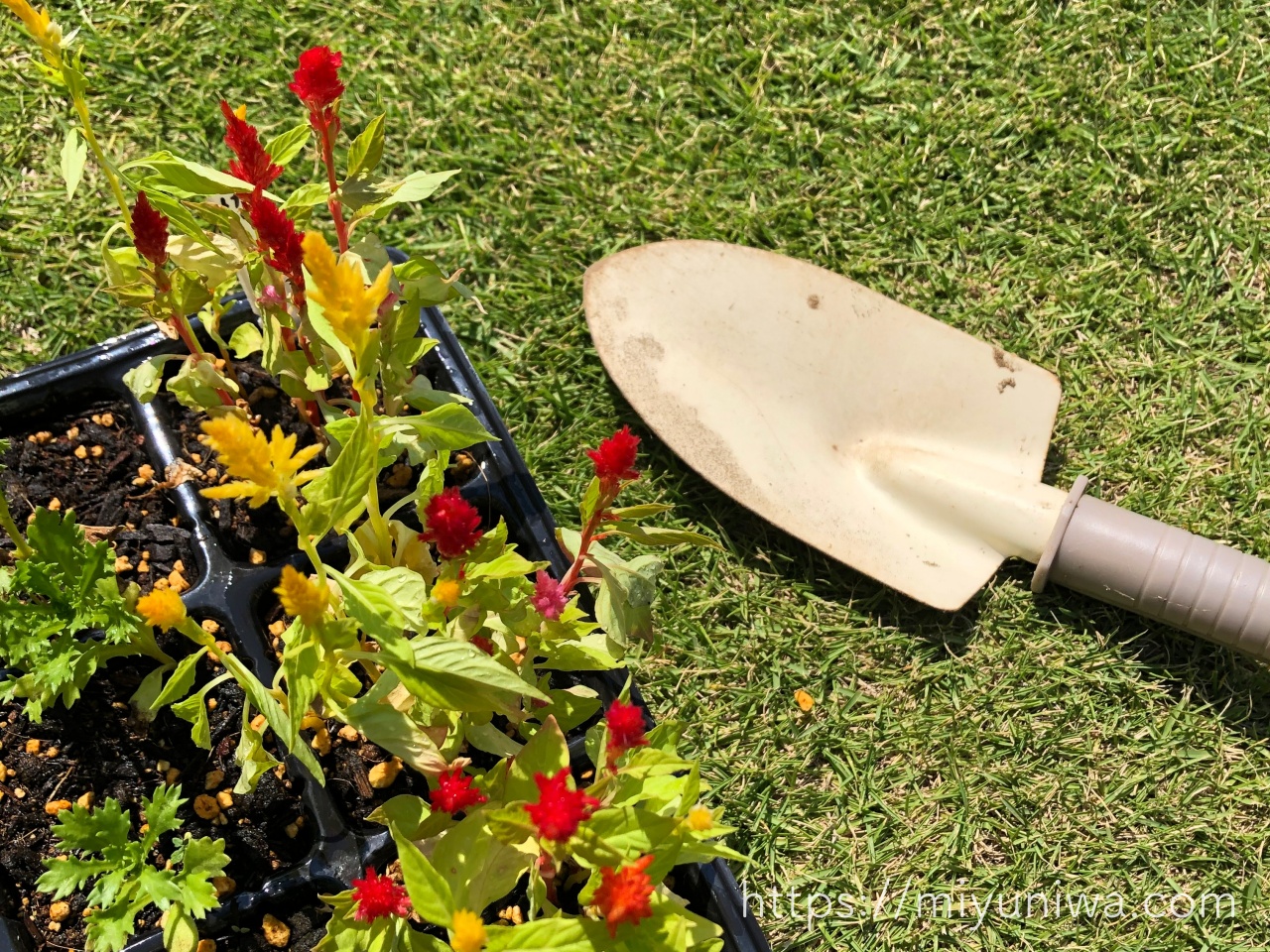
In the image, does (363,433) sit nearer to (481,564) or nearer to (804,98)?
(481,564)

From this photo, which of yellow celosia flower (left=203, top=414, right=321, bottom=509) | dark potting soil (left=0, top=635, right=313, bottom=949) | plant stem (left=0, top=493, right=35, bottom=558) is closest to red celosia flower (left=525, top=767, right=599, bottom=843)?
yellow celosia flower (left=203, top=414, right=321, bottom=509)

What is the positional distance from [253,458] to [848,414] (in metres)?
1.21

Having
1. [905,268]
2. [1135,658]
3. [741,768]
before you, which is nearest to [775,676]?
[741,768]

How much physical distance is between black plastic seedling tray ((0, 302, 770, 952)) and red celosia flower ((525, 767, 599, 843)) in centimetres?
46

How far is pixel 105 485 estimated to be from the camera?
4.69 ft

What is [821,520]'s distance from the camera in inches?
68.3

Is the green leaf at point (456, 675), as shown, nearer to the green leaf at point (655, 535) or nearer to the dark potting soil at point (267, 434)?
the green leaf at point (655, 535)

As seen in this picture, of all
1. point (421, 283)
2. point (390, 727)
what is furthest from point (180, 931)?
point (421, 283)

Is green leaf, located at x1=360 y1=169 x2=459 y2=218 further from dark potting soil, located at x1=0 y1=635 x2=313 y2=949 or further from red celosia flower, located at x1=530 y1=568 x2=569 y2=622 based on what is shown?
dark potting soil, located at x1=0 y1=635 x2=313 y2=949

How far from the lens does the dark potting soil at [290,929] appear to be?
1204 millimetres

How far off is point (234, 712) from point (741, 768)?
0.80m

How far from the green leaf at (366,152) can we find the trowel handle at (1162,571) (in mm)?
1142

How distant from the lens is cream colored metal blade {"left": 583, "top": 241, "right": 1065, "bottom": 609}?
5.66 ft

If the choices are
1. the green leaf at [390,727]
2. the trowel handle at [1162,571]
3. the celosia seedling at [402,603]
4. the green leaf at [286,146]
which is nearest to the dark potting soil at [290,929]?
the celosia seedling at [402,603]
